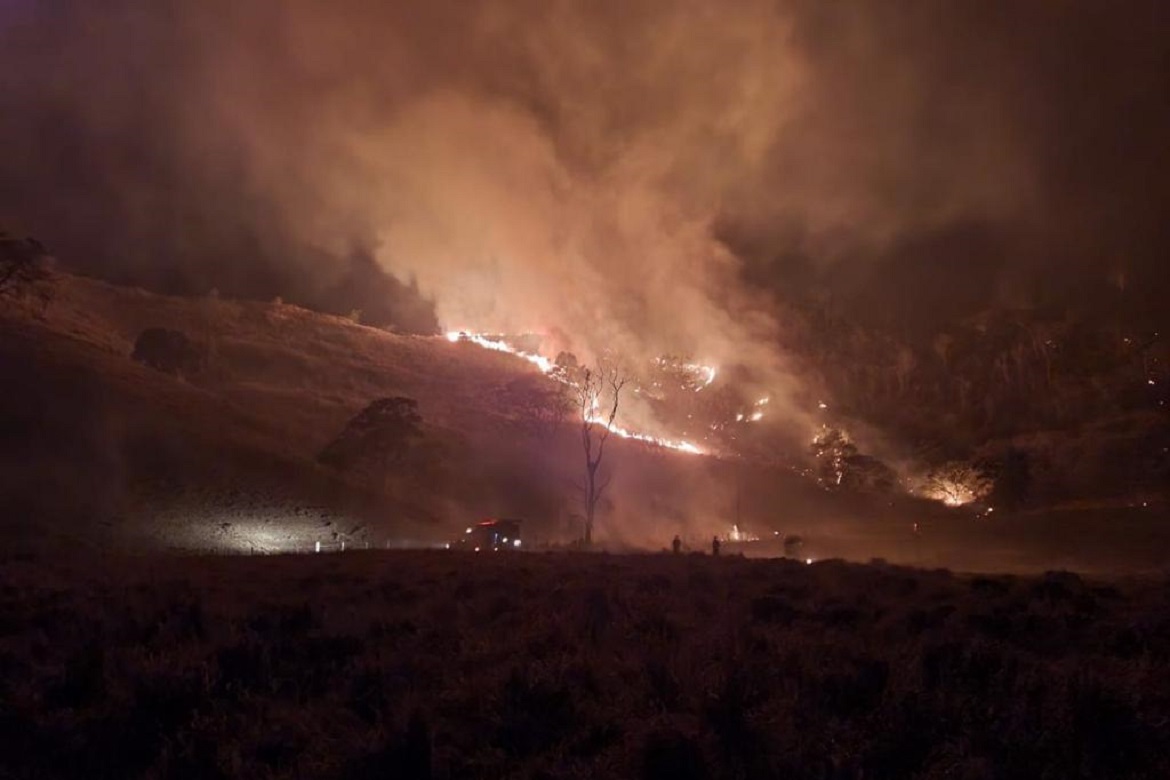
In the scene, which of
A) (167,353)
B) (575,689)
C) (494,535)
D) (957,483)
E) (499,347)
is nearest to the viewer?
(575,689)

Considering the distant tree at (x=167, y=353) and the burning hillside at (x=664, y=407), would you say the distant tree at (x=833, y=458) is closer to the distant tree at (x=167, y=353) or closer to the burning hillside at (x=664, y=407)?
the burning hillside at (x=664, y=407)

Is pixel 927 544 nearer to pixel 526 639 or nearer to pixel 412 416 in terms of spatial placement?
pixel 412 416

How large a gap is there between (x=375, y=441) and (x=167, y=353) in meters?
37.6

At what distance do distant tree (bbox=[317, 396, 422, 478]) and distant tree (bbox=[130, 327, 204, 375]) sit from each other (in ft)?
102

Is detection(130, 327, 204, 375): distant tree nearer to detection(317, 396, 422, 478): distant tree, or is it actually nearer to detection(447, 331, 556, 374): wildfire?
detection(317, 396, 422, 478): distant tree

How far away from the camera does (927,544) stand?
72.1 m

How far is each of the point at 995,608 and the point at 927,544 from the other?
198 ft

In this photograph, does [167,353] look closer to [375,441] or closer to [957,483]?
[375,441]

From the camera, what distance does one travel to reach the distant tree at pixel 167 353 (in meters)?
97.1

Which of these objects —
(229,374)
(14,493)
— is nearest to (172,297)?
(229,374)

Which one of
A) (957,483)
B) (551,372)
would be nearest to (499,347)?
(551,372)

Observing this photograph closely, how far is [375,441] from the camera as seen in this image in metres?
77.1

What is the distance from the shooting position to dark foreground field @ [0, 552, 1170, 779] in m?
6.82

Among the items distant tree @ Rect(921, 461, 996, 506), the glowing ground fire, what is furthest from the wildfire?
distant tree @ Rect(921, 461, 996, 506)
